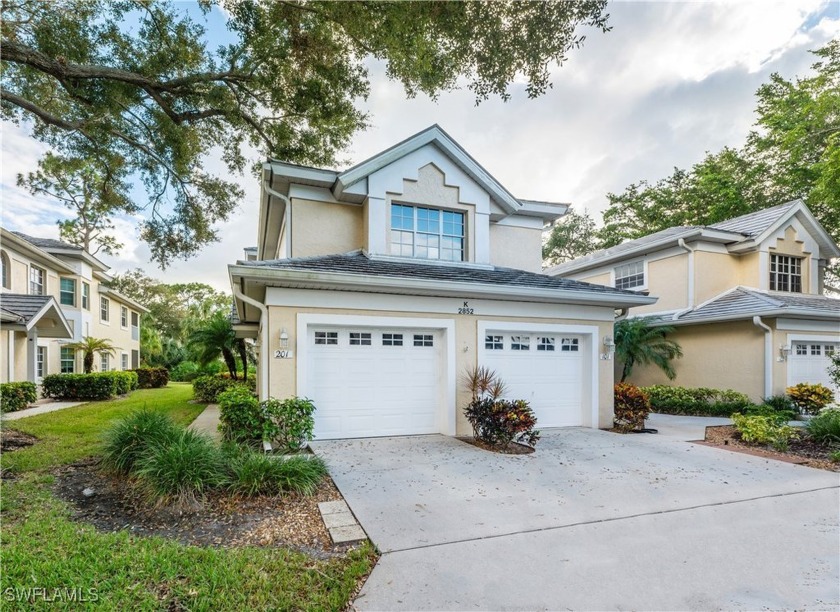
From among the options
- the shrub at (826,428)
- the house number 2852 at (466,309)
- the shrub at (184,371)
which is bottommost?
the shrub at (184,371)

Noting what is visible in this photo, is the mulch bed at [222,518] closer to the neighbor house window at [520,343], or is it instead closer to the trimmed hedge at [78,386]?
the neighbor house window at [520,343]

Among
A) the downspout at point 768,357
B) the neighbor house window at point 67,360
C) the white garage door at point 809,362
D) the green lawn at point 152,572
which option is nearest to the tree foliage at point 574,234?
the white garage door at point 809,362

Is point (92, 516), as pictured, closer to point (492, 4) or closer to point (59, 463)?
point (59, 463)

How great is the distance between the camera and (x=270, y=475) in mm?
5434

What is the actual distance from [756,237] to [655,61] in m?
9.80

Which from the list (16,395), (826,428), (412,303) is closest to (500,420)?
(412,303)

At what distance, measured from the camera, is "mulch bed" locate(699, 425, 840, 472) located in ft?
24.5

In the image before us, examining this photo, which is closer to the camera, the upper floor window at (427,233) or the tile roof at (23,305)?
the upper floor window at (427,233)

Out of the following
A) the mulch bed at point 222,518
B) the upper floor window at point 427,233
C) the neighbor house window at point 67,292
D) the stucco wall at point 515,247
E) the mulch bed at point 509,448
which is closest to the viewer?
the mulch bed at point 222,518

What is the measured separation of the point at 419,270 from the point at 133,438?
603 centimetres

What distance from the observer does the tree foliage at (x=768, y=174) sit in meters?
18.6

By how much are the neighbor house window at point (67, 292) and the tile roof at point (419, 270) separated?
1801 cm

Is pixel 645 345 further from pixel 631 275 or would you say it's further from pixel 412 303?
pixel 412 303

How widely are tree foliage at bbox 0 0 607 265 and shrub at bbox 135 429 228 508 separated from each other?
7.17 meters
